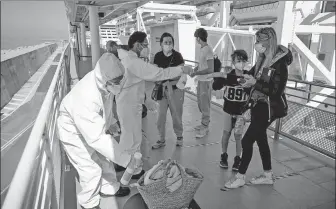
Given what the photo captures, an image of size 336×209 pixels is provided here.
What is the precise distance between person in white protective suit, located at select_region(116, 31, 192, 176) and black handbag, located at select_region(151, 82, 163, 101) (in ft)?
2.33

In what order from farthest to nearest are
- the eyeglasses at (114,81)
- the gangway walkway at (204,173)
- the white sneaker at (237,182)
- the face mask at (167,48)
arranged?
the face mask at (167,48), the white sneaker at (237,182), the eyeglasses at (114,81), the gangway walkway at (204,173)

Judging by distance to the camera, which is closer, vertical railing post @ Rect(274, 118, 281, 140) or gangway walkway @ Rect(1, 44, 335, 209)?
gangway walkway @ Rect(1, 44, 335, 209)

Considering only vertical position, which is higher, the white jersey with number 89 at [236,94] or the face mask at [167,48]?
the face mask at [167,48]

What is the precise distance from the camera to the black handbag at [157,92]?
3822mm

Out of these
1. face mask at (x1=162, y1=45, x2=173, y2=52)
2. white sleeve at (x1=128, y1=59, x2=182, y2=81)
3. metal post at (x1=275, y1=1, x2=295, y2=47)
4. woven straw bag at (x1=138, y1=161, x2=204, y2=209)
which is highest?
metal post at (x1=275, y1=1, x2=295, y2=47)

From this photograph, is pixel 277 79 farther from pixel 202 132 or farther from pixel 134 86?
pixel 202 132

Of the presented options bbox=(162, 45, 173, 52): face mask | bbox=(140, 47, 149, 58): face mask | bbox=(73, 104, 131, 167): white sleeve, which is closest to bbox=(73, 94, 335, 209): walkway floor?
bbox=(73, 104, 131, 167): white sleeve

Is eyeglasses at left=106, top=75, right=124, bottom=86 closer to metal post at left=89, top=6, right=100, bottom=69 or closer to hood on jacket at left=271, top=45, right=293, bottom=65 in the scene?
hood on jacket at left=271, top=45, right=293, bottom=65

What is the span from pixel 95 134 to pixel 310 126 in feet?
11.6

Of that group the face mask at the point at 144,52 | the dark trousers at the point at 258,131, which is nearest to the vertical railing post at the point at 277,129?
the dark trousers at the point at 258,131

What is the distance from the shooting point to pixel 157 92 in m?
3.83

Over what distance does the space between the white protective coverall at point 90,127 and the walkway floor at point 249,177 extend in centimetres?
48

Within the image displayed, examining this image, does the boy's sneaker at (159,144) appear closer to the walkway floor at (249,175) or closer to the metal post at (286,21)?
the walkway floor at (249,175)

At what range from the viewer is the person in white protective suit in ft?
9.49
